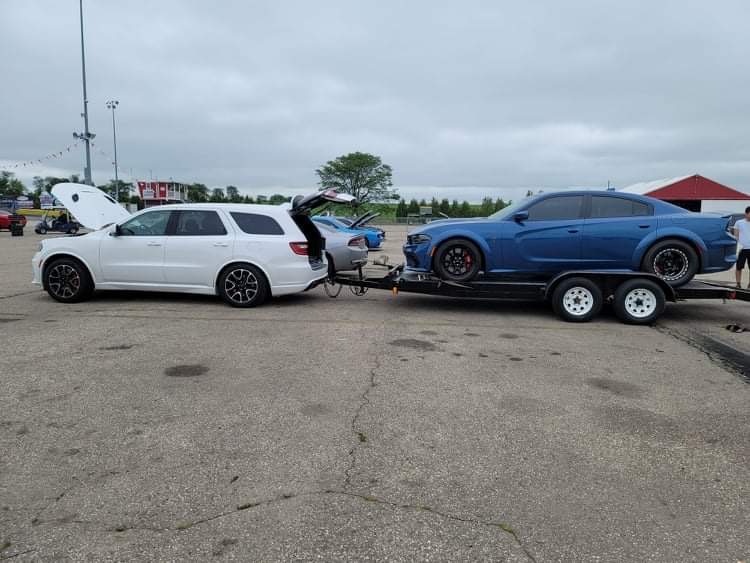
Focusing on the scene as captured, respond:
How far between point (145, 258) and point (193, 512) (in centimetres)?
669

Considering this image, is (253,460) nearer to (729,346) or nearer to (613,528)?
(613,528)

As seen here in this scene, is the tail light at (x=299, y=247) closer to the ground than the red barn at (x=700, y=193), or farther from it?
closer to the ground

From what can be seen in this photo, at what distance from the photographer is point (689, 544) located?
2.66 meters

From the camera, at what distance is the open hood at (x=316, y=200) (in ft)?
27.8

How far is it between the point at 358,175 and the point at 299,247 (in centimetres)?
8433

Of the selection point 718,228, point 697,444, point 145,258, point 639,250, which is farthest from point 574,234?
point 145,258

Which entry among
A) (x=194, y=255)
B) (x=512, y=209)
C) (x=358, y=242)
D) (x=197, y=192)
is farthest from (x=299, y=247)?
(x=197, y=192)

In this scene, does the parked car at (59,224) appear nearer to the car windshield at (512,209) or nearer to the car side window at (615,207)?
the car windshield at (512,209)

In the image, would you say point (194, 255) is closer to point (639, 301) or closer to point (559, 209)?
point (559, 209)

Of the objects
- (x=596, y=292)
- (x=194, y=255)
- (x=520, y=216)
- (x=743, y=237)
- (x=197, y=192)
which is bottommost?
(x=596, y=292)

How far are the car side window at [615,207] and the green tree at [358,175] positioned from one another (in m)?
82.1

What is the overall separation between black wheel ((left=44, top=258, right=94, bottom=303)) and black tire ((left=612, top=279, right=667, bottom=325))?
8446 mm

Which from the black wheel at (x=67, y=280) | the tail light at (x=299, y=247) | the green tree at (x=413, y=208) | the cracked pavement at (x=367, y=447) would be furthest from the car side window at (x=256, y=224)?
the green tree at (x=413, y=208)

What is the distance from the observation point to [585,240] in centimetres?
813
